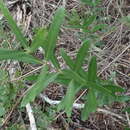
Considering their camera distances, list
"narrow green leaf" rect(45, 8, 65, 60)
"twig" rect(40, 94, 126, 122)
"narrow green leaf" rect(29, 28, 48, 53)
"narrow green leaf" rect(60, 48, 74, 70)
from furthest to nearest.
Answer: "twig" rect(40, 94, 126, 122), "narrow green leaf" rect(60, 48, 74, 70), "narrow green leaf" rect(45, 8, 65, 60), "narrow green leaf" rect(29, 28, 48, 53)

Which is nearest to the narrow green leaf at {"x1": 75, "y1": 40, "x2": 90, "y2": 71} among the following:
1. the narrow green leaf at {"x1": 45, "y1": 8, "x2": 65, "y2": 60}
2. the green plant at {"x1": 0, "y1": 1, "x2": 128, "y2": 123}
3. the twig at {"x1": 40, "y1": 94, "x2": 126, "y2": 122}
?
the green plant at {"x1": 0, "y1": 1, "x2": 128, "y2": 123}


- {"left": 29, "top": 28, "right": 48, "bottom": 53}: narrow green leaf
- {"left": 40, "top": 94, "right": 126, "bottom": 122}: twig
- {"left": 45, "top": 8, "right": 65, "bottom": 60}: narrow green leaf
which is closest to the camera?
{"left": 29, "top": 28, "right": 48, "bottom": 53}: narrow green leaf

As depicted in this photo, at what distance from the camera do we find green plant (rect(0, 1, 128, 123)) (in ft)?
4.08

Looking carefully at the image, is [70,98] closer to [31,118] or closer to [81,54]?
[81,54]

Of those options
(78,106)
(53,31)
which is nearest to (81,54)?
(53,31)

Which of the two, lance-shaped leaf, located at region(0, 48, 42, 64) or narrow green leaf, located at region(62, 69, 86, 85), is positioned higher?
lance-shaped leaf, located at region(0, 48, 42, 64)

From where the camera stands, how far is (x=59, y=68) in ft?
4.49

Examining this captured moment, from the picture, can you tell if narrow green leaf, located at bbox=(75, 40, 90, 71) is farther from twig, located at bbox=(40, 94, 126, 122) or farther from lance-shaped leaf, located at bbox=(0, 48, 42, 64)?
twig, located at bbox=(40, 94, 126, 122)

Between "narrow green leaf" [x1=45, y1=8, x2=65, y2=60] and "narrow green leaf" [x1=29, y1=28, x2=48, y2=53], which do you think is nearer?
"narrow green leaf" [x1=29, y1=28, x2=48, y2=53]

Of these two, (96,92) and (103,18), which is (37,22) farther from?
(96,92)

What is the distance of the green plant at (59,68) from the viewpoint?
1.24 m

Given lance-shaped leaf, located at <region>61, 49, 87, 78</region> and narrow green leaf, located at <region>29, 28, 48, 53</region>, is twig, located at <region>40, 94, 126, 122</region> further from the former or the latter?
narrow green leaf, located at <region>29, 28, 48, 53</region>

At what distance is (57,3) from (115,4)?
1.68ft

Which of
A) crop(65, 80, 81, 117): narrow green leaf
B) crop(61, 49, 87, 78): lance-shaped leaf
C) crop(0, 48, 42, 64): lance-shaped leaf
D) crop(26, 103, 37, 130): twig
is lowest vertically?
crop(26, 103, 37, 130): twig
